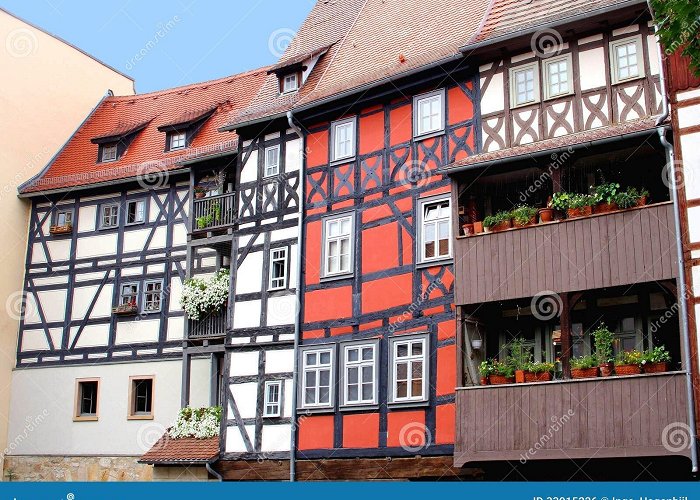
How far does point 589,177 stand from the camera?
20.7m

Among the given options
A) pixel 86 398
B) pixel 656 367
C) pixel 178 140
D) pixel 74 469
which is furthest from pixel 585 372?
pixel 86 398

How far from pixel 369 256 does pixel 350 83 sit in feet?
14.5

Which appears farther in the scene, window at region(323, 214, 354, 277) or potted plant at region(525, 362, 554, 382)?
window at region(323, 214, 354, 277)

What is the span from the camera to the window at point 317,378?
2375cm

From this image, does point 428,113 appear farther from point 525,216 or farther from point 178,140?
point 178,140

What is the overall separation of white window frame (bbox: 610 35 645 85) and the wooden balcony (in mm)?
6044

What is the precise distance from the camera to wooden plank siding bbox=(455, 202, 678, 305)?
1802 centimetres

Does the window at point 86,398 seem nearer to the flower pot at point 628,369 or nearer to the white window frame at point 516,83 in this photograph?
the white window frame at point 516,83

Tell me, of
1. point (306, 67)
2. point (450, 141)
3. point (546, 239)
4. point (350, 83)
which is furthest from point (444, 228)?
point (306, 67)

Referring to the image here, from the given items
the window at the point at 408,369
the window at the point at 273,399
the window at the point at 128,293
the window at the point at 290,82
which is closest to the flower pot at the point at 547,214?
the window at the point at 408,369

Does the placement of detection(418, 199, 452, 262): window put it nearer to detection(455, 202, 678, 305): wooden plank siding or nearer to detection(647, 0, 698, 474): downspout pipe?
detection(455, 202, 678, 305): wooden plank siding

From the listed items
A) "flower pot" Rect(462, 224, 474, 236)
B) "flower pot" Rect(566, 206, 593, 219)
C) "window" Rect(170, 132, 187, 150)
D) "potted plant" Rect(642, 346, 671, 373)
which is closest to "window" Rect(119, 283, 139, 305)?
"window" Rect(170, 132, 187, 150)

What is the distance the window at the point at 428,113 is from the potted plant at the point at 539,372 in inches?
247
